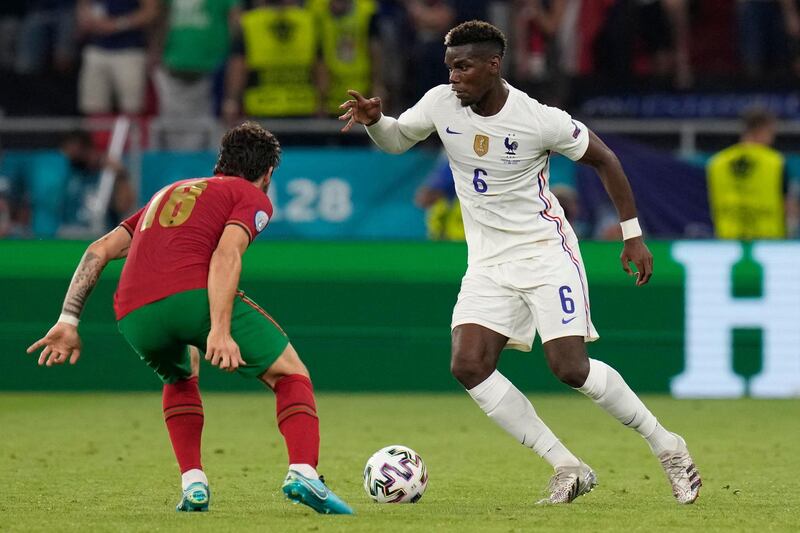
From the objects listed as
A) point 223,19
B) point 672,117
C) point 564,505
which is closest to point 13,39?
point 223,19

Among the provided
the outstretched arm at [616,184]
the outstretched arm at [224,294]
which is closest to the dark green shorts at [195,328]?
the outstretched arm at [224,294]

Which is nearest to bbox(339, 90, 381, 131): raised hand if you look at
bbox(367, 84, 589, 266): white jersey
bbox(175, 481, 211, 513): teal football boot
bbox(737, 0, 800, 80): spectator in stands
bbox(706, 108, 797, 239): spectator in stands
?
bbox(367, 84, 589, 266): white jersey

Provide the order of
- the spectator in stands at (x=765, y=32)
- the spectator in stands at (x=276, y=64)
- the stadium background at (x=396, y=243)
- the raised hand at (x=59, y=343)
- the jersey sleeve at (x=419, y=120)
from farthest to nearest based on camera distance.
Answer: the spectator in stands at (x=765, y=32) < the spectator in stands at (x=276, y=64) < the stadium background at (x=396, y=243) < the jersey sleeve at (x=419, y=120) < the raised hand at (x=59, y=343)

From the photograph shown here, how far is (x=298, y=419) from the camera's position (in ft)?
22.6

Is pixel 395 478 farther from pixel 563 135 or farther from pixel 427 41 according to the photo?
pixel 427 41

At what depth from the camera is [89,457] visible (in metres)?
Answer: 9.59

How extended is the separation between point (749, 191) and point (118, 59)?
643 centimetres

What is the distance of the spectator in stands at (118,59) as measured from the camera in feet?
53.6

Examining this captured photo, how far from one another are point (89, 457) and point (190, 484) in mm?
2643

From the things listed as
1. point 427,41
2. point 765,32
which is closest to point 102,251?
point 427,41

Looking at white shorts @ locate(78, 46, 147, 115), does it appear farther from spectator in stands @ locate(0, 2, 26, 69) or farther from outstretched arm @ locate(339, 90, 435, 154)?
outstretched arm @ locate(339, 90, 435, 154)

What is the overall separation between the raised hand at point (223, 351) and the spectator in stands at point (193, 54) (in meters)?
9.84

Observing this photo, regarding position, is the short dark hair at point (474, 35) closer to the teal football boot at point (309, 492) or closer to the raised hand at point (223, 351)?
the raised hand at point (223, 351)

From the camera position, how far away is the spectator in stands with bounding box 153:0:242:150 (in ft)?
53.4
